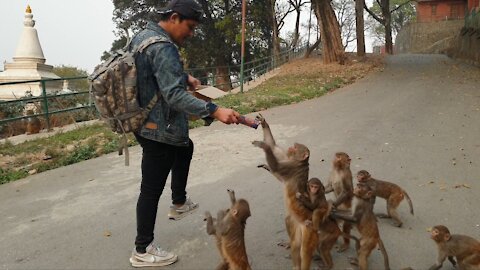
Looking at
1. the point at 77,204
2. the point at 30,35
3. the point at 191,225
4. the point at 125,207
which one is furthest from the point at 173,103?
the point at 30,35

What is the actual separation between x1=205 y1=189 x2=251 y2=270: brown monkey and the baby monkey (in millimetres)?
431

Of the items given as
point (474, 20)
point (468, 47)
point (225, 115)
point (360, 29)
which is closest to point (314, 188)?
point (225, 115)

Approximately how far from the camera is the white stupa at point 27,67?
14.9 metres

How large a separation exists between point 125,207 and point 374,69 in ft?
52.9

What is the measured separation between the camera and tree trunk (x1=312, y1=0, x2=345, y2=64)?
62.0ft

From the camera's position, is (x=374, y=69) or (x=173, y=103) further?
(x=374, y=69)

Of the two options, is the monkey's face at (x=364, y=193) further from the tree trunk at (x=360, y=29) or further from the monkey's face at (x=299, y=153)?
the tree trunk at (x=360, y=29)

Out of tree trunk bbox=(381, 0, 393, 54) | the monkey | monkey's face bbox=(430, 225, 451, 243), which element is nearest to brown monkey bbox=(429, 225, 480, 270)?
monkey's face bbox=(430, 225, 451, 243)

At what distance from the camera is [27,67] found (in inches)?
610

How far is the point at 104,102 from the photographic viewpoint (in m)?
3.30

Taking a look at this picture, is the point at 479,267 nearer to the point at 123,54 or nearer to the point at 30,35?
the point at 123,54

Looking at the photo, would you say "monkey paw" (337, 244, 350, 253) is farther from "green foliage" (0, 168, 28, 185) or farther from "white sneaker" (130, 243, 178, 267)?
"green foliage" (0, 168, 28, 185)

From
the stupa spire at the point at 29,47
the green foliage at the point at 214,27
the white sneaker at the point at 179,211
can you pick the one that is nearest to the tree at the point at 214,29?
the green foliage at the point at 214,27

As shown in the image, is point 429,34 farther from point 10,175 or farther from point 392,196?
point 10,175
